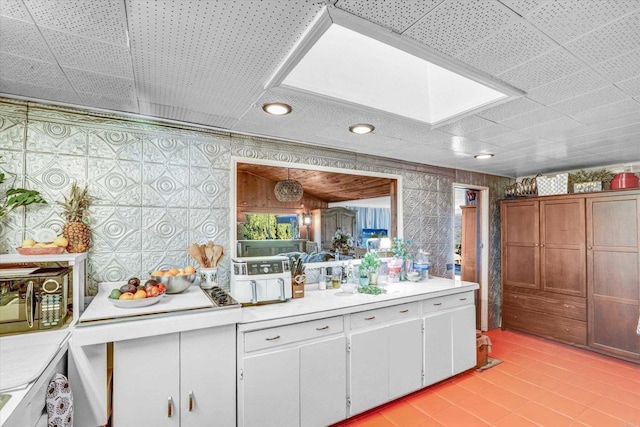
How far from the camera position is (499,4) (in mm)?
1126

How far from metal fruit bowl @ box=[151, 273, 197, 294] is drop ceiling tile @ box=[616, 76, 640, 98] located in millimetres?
2874

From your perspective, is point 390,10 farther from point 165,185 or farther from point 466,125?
point 165,185

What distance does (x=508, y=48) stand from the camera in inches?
54.9

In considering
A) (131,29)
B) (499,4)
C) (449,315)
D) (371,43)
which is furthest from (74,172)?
(449,315)

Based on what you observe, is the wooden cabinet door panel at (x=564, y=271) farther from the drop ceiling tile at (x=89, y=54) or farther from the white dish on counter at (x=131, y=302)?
the drop ceiling tile at (x=89, y=54)

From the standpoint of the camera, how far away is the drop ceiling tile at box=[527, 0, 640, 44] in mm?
A: 1123

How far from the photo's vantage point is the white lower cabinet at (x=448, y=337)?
281 centimetres

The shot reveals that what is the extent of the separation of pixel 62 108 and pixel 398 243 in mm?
3093

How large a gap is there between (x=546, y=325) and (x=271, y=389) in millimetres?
3915

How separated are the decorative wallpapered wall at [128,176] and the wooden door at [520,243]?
3.43 m

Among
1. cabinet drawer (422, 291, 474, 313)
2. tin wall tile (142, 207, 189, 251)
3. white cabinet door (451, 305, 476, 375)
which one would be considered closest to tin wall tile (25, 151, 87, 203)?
tin wall tile (142, 207, 189, 251)

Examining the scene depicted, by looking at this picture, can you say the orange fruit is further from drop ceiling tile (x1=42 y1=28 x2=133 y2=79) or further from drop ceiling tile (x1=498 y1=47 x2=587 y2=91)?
drop ceiling tile (x1=498 y1=47 x2=587 y2=91)

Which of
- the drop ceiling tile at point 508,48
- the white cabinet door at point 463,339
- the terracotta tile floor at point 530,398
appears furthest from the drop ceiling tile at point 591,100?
the terracotta tile floor at point 530,398

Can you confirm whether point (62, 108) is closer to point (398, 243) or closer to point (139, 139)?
point (139, 139)
